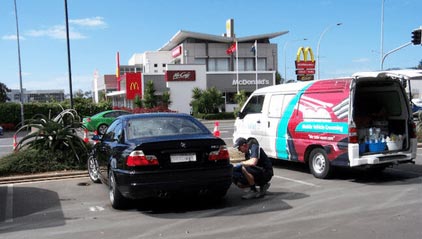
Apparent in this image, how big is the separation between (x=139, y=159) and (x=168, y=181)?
20.6 inches

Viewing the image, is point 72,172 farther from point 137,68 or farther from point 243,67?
point 137,68

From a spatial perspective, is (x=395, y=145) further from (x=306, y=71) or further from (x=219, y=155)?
(x=306, y=71)

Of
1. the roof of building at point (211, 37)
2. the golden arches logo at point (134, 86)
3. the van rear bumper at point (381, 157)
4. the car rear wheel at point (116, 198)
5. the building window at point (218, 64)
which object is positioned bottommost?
the car rear wheel at point (116, 198)

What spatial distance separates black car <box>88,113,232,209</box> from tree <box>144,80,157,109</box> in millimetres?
36329

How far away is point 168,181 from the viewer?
647cm

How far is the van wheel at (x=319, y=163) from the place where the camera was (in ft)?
30.3

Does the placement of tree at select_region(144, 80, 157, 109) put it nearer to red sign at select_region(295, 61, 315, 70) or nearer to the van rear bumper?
red sign at select_region(295, 61, 315, 70)

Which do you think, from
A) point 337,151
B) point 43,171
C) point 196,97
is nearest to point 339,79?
point 337,151

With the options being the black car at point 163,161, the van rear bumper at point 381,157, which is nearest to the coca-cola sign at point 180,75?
the van rear bumper at point 381,157

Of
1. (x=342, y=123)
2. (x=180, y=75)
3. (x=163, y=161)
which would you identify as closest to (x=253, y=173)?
(x=163, y=161)

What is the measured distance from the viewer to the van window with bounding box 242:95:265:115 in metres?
11.2

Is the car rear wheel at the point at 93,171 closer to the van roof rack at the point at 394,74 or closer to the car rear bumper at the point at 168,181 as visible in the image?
the car rear bumper at the point at 168,181

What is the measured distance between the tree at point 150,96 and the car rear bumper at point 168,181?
37.0 m

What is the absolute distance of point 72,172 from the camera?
1045 cm
